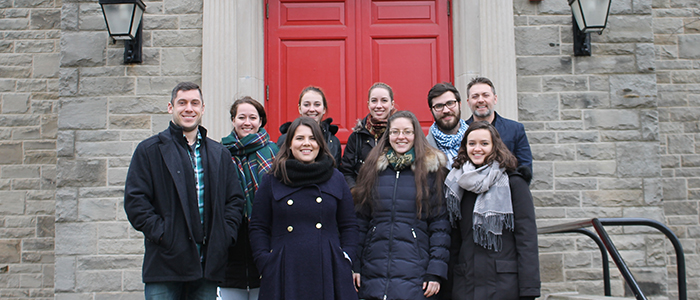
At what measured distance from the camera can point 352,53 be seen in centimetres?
479

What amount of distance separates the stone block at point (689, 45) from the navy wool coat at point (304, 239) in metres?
4.56

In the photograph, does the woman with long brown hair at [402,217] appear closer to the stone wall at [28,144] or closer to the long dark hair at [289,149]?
the long dark hair at [289,149]

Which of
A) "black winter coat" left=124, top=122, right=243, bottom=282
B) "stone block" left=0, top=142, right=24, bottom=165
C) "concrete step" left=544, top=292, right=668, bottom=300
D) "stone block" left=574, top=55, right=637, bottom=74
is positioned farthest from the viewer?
"stone block" left=0, top=142, right=24, bottom=165

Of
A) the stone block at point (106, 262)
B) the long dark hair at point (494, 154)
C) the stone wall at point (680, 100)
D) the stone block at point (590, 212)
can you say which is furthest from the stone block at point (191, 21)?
the stone wall at point (680, 100)

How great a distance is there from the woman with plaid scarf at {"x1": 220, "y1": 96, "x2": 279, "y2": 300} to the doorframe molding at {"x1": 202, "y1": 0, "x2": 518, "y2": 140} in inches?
57.3

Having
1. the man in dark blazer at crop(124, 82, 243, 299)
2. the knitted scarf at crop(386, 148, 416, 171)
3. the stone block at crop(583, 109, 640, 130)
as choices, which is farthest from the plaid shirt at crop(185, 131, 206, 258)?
the stone block at crop(583, 109, 640, 130)

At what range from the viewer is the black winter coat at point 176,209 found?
2521mm

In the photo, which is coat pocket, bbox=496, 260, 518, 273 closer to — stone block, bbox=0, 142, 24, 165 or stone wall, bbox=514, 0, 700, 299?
stone wall, bbox=514, 0, 700, 299

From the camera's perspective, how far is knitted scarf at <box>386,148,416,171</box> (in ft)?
9.24

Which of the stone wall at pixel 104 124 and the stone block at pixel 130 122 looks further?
the stone block at pixel 130 122

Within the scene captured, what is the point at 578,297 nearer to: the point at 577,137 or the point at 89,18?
the point at 577,137

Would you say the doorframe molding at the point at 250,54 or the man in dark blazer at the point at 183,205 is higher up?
the doorframe molding at the point at 250,54

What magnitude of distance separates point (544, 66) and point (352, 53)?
1713mm

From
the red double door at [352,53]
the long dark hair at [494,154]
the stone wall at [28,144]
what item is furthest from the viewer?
the stone wall at [28,144]
